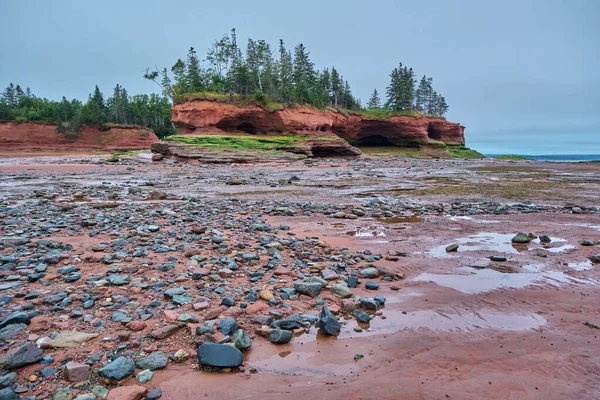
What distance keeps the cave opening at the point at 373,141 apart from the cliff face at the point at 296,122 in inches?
18.7

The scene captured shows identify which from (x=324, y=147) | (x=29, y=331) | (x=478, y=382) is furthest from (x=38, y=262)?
(x=324, y=147)

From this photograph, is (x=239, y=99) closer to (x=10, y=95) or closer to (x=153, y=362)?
(x=153, y=362)

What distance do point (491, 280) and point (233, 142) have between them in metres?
35.6

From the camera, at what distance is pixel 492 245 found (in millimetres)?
6645

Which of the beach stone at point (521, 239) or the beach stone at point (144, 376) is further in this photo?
the beach stone at point (521, 239)

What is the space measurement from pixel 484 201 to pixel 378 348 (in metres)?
11.0

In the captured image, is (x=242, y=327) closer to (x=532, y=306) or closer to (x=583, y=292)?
(x=532, y=306)

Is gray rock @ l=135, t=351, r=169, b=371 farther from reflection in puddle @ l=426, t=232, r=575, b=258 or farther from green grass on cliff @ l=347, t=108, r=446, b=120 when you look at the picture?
green grass on cliff @ l=347, t=108, r=446, b=120

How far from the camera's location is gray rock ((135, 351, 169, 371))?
8.91 ft

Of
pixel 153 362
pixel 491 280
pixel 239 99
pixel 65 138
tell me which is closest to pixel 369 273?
pixel 491 280

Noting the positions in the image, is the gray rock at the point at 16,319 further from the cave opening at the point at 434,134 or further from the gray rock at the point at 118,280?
the cave opening at the point at 434,134

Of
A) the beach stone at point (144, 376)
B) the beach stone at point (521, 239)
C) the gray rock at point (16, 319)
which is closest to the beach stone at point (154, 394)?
the beach stone at point (144, 376)

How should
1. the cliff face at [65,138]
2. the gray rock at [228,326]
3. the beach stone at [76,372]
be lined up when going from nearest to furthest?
the beach stone at [76,372]
the gray rock at [228,326]
the cliff face at [65,138]

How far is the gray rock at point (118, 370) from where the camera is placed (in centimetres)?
254
